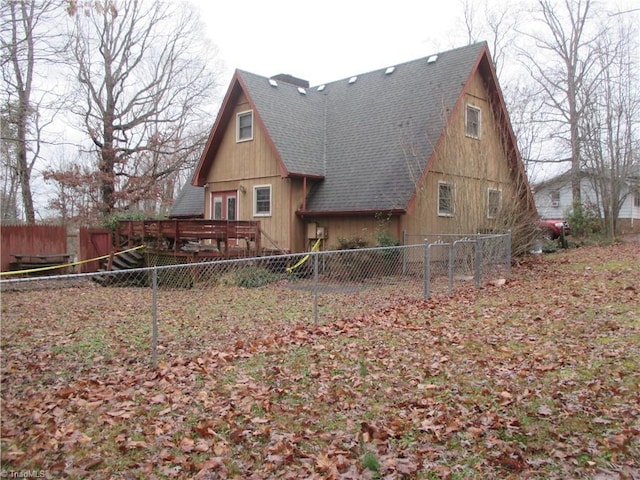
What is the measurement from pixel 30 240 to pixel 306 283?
11511 millimetres

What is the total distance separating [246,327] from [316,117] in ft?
44.8

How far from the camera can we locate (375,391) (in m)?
4.62

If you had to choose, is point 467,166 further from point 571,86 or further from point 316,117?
point 571,86

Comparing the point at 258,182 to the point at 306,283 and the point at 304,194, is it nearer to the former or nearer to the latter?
the point at 304,194

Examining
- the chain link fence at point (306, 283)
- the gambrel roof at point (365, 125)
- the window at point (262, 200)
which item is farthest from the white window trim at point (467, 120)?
the window at point (262, 200)

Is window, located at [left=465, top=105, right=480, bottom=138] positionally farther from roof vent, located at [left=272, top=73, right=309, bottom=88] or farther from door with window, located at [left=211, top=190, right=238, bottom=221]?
roof vent, located at [left=272, top=73, right=309, bottom=88]

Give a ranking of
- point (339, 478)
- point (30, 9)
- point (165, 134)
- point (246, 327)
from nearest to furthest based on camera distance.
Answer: point (339, 478) < point (246, 327) < point (30, 9) < point (165, 134)

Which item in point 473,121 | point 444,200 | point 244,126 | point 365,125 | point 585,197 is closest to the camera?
point 444,200

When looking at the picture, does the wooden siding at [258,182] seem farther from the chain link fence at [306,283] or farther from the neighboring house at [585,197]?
the neighboring house at [585,197]

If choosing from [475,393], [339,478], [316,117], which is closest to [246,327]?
[475,393]

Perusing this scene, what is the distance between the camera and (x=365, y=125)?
57.6 ft

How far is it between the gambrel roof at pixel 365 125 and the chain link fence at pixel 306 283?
2293 mm

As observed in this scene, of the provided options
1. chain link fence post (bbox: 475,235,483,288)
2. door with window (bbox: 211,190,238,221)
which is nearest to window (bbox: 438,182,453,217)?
chain link fence post (bbox: 475,235,483,288)

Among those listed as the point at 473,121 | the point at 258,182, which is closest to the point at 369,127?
the point at 473,121
